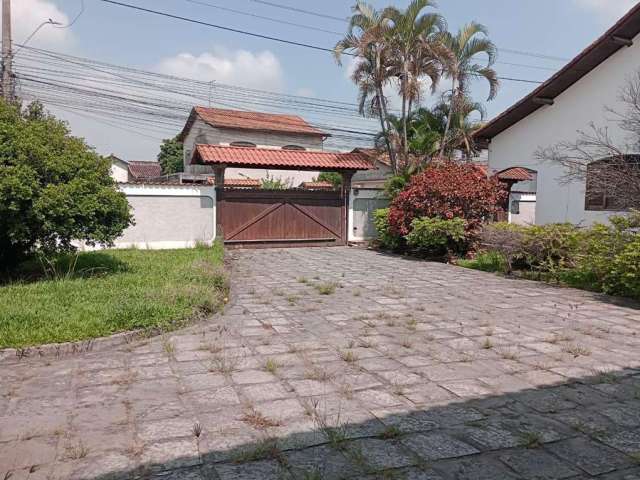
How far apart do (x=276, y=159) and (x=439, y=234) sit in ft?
18.0

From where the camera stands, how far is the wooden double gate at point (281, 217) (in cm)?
1455

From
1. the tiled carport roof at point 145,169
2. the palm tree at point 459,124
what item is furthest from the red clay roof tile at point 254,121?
the tiled carport roof at point 145,169

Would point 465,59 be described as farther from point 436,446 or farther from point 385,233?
point 436,446

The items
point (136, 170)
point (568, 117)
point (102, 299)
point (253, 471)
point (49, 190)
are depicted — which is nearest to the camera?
point (253, 471)

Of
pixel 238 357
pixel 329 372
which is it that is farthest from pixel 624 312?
pixel 238 357

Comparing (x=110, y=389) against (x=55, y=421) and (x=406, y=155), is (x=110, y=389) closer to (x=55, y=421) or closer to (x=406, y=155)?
(x=55, y=421)

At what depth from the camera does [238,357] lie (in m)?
4.91

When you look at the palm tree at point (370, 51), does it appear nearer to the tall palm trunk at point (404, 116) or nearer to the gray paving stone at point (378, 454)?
the tall palm trunk at point (404, 116)

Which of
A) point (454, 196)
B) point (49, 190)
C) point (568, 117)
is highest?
point (568, 117)

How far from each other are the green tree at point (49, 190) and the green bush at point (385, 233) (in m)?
8.08

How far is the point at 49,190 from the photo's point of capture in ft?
23.1

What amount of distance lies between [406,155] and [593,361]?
12813mm

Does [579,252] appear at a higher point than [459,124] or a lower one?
lower

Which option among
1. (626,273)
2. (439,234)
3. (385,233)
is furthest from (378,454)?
(385,233)
